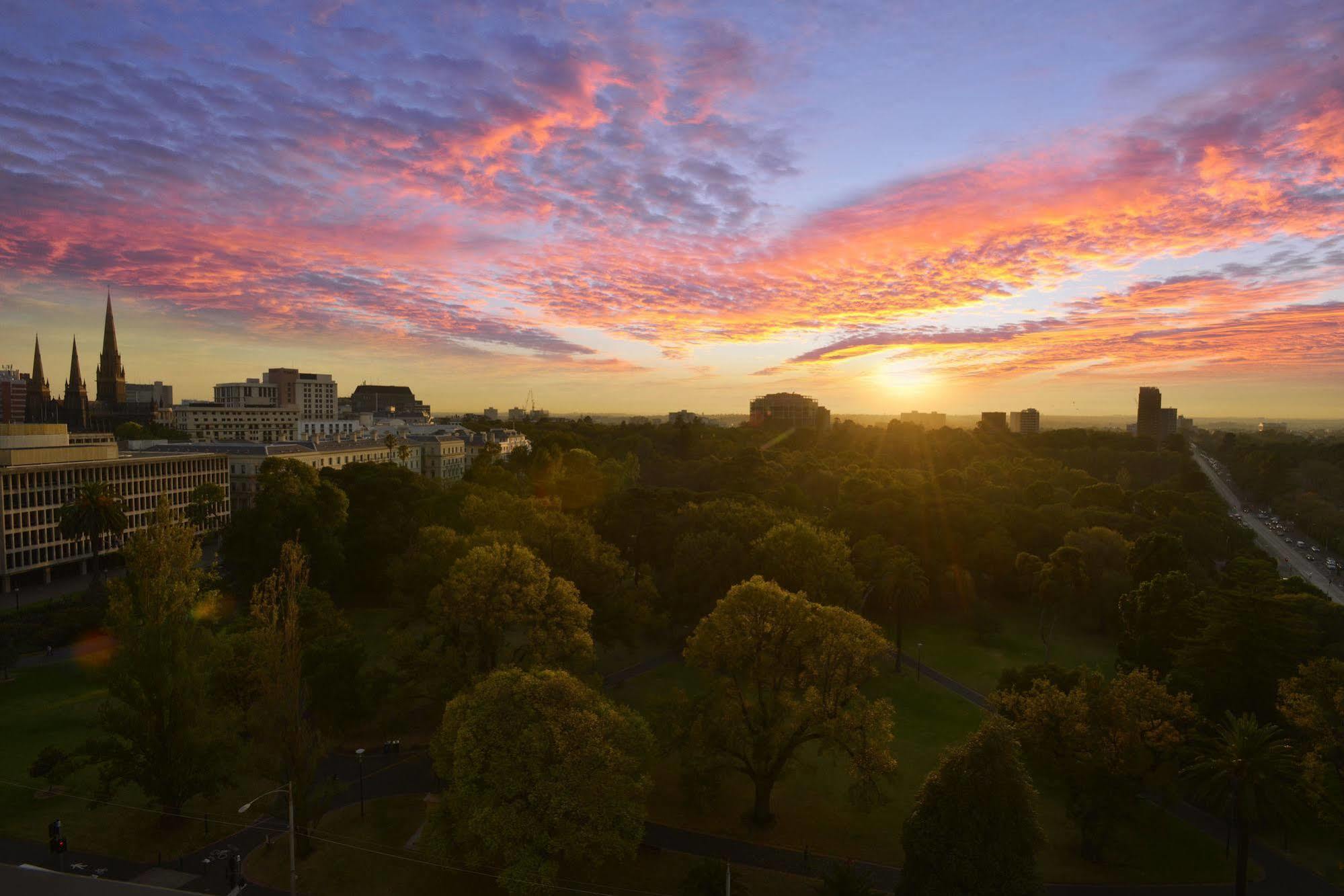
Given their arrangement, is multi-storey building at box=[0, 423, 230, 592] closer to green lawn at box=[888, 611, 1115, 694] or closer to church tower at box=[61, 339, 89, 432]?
green lawn at box=[888, 611, 1115, 694]

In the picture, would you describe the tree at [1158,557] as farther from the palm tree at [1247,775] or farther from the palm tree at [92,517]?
the palm tree at [92,517]

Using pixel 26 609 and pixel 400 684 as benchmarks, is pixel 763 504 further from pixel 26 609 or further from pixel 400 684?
pixel 26 609

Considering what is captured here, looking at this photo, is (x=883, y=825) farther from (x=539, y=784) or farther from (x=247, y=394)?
(x=247, y=394)

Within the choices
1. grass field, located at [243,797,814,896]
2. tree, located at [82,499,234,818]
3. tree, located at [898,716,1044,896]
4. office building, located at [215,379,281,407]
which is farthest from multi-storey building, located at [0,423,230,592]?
office building, located at [215,379,281,407]

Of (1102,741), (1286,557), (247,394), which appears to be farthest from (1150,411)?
(247,394)

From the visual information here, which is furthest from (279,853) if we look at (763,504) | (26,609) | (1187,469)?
(1187,469)
